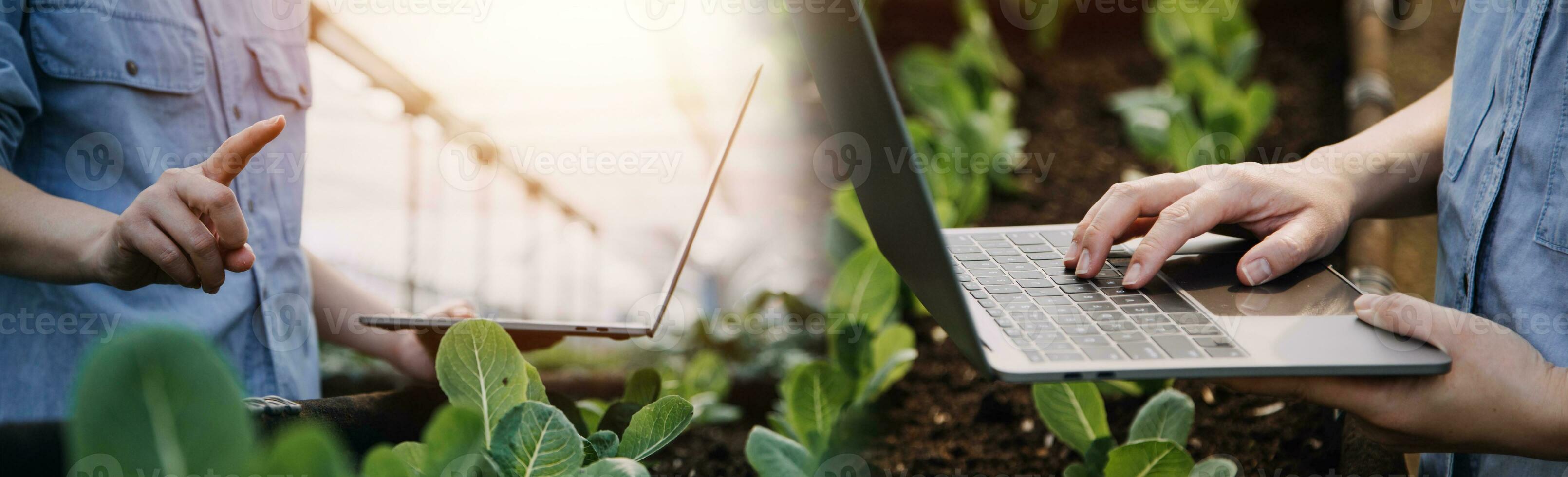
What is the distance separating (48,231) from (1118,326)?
30.6 inches

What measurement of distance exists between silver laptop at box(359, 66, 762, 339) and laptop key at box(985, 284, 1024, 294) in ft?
0.83

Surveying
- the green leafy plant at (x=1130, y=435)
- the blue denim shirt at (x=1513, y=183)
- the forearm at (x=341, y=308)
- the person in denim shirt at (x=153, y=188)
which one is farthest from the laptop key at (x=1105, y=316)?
the forearm at (x=341, y=308)

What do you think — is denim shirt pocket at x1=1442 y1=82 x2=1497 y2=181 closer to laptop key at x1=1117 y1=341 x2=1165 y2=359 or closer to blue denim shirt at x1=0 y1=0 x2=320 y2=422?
laptop key at x1=1117 y1=341 x2=1165 y2=359

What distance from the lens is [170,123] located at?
27.6 inches

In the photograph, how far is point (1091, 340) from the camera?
1.95ft

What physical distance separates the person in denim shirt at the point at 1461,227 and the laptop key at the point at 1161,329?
0.18ft

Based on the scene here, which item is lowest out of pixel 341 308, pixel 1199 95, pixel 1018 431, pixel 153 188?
pixel 1018 431

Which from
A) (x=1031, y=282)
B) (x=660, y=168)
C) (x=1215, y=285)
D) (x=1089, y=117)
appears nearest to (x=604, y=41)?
(x=660, y=168)

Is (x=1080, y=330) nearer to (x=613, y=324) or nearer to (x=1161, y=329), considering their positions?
(x=1161, y=329)

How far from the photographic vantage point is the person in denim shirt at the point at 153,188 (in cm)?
55

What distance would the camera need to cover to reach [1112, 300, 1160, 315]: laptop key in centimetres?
66

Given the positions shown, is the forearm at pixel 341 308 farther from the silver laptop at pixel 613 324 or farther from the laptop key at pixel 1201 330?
the laptop key at pixel 1201 330

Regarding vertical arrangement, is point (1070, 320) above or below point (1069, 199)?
above

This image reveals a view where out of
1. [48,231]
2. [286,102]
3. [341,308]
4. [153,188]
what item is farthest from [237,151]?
[341,308]
